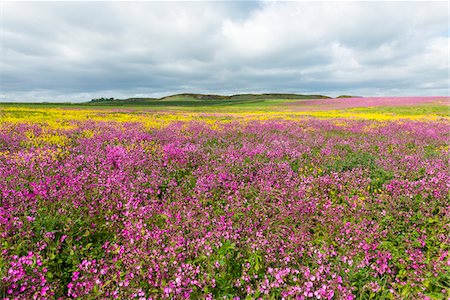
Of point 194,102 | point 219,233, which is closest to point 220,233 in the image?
point 219,233

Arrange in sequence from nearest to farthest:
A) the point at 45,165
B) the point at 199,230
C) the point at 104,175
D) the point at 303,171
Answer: the point at 199,230, the point at 104,175, the point at 45,165, the point at 303,171

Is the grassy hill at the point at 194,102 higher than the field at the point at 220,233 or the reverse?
higher

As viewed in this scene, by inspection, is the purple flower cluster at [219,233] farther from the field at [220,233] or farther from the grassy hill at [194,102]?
the grassy hill at [194,102]

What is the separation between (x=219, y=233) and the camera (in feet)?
12.8

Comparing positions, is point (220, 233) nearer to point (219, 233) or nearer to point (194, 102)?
point (219, 233)

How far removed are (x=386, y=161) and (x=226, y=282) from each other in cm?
682

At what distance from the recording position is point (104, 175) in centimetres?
620

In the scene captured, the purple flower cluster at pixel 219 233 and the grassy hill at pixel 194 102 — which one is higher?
the grassy hill at pixel 194 102

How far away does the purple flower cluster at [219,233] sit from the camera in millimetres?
3189

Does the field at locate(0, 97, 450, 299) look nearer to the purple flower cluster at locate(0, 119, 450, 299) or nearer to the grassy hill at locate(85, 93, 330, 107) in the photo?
the purple flower cluster at locate(0, 119, 450, 299)

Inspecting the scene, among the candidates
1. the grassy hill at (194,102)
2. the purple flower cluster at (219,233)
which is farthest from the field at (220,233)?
the grassy hill at (194,102)

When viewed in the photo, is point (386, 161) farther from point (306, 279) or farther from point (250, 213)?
point (306, 279)

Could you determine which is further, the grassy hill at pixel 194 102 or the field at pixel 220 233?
the grassy hill at pixel 194 102

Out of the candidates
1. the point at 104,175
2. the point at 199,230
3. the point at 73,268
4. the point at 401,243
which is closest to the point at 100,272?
the point at 73,268
